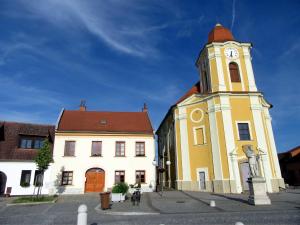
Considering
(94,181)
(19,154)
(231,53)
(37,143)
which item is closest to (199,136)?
(231,53)

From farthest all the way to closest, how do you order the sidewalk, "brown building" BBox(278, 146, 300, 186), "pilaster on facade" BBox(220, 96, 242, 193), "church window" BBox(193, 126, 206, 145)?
"brown building" BBox(278, 146, 300, 186), "church window" BBox(193, 126, 206, 145), "pilaster on facade" BBox(220, 96, 242, 193), the sidewalk

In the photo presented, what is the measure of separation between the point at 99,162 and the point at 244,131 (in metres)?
15.9

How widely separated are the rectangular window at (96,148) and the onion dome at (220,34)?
18.3 meters

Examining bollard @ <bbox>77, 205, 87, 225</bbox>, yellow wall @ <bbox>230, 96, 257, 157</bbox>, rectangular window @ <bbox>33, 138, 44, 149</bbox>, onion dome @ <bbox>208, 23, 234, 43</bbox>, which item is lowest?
bollard @ <bbox>77, 205, 87, 225</bbox>

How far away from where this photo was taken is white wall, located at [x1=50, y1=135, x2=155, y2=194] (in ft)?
80.6

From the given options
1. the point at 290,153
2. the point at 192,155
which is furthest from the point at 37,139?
the point at 290,153

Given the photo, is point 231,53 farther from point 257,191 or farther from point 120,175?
point 120,175

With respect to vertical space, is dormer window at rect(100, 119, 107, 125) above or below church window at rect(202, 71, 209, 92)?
below

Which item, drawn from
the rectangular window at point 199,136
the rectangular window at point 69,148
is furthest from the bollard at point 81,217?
the rectangular window at point 69,148

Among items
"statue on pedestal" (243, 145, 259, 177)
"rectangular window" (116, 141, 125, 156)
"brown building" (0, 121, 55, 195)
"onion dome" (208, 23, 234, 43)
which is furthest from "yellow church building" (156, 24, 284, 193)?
"brown building" (0, 121, 55, 195)

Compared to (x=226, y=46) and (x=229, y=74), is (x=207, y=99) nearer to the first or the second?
(x=229, y=74)

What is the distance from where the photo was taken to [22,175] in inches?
933

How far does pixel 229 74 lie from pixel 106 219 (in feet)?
69.0

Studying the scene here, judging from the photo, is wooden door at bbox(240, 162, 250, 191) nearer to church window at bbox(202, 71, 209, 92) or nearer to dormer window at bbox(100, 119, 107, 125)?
church window at bbox(202, 71, 209, 92)
